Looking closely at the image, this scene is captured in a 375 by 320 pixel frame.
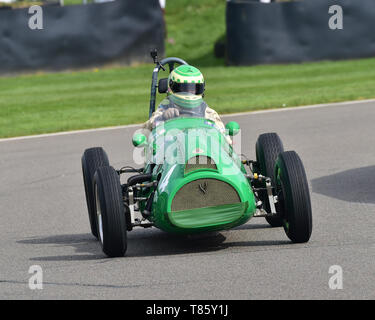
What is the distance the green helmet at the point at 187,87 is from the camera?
8.88 m

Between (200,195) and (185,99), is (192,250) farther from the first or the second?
(185,99)

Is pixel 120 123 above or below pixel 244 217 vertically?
below

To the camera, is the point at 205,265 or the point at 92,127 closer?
the point at 205,265

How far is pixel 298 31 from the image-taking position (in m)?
25.9

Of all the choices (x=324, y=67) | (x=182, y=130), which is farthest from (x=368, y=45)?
(x=182, y=130)

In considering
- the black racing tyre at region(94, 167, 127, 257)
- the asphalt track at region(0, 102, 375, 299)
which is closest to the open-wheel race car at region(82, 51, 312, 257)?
the black racing tyre at region(94, 167, 127, 257)

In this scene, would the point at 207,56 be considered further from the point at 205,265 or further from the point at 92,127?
the point at 205,265

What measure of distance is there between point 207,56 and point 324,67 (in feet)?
20.6

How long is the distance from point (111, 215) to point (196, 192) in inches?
28.4

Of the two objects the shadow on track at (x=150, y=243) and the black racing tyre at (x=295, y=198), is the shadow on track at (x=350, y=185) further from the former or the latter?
the black racing tyre at (x=295, y=198)

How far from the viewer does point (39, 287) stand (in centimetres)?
674

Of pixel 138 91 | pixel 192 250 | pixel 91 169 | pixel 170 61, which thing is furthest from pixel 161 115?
pixel 138 91

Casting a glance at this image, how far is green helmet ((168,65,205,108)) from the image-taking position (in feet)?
29.1

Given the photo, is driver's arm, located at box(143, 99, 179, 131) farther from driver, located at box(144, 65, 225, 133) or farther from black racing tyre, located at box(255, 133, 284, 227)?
black racing tyre, located at box(255, 133, 284, 227)
